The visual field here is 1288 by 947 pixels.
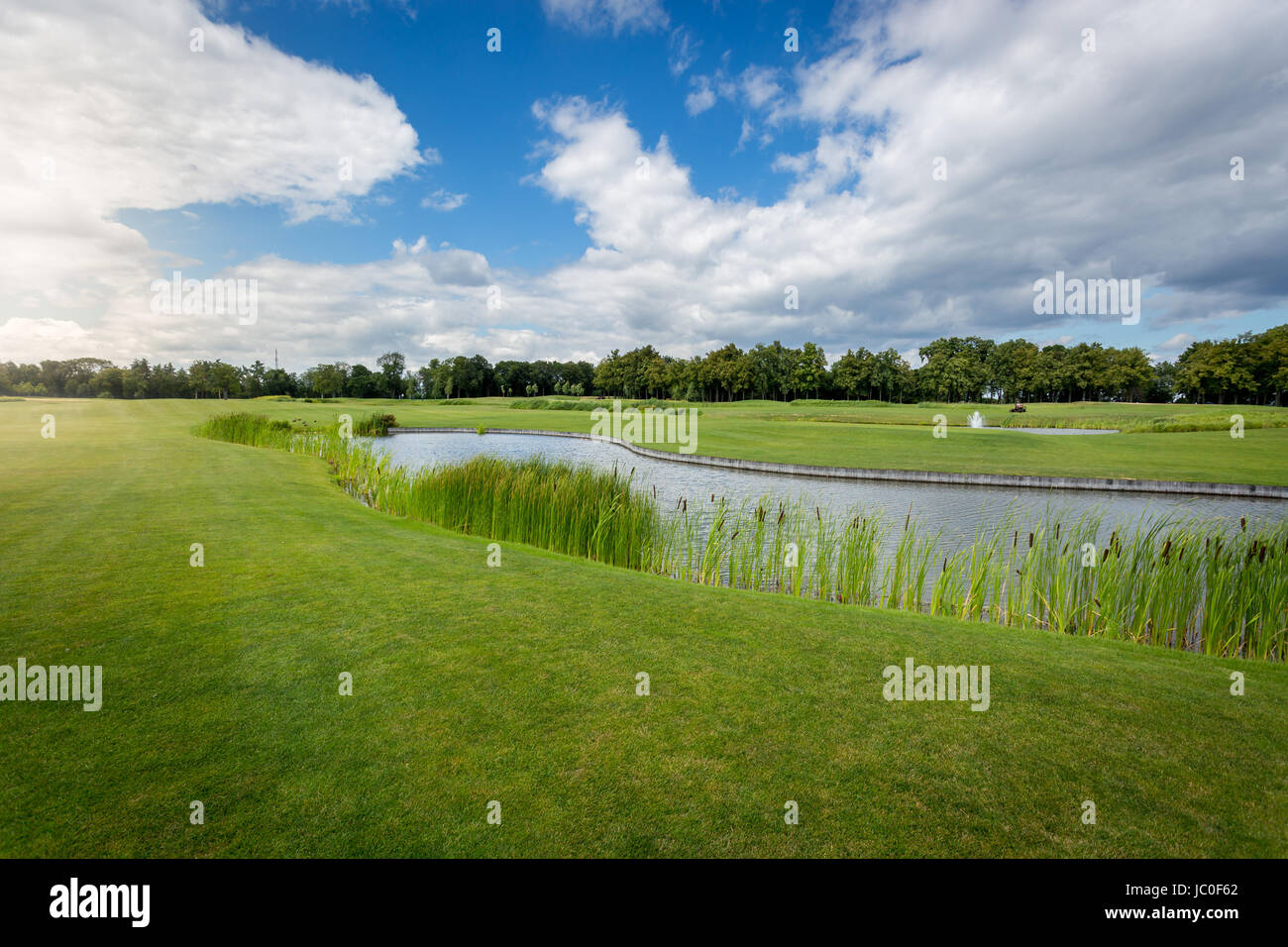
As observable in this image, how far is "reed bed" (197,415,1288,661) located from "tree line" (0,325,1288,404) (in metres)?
85.0

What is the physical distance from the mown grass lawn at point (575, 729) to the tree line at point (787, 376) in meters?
91.7

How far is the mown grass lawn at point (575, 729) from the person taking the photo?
3.01 m

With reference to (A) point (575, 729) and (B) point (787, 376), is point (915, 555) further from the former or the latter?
(B) point (787, 376)

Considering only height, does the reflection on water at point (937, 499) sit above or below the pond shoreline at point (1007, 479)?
below

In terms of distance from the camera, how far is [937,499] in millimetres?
16781

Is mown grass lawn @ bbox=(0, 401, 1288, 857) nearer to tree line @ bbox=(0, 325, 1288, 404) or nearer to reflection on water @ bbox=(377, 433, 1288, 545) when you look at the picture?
reflection on water @ bbox=(377, 433, 1288, 545)

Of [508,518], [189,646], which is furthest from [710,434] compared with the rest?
[189,646]

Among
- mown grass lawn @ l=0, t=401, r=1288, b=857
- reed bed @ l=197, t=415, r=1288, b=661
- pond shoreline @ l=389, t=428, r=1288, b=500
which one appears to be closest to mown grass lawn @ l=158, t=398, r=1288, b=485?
pond shoreline @ l=389, t=428, r=1288, b=500

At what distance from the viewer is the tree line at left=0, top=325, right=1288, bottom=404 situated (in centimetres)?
8256

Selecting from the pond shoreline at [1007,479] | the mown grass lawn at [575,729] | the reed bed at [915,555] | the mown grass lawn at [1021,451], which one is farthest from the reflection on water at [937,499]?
the mown grass lawn at [575,729]

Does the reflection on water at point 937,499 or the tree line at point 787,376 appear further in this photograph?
the tree line at point 787,376

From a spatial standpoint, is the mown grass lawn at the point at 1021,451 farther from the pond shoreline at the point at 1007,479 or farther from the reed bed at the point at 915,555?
the reed bed at the point at 915,555

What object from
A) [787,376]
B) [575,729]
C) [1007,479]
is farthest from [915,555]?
[787,376]
